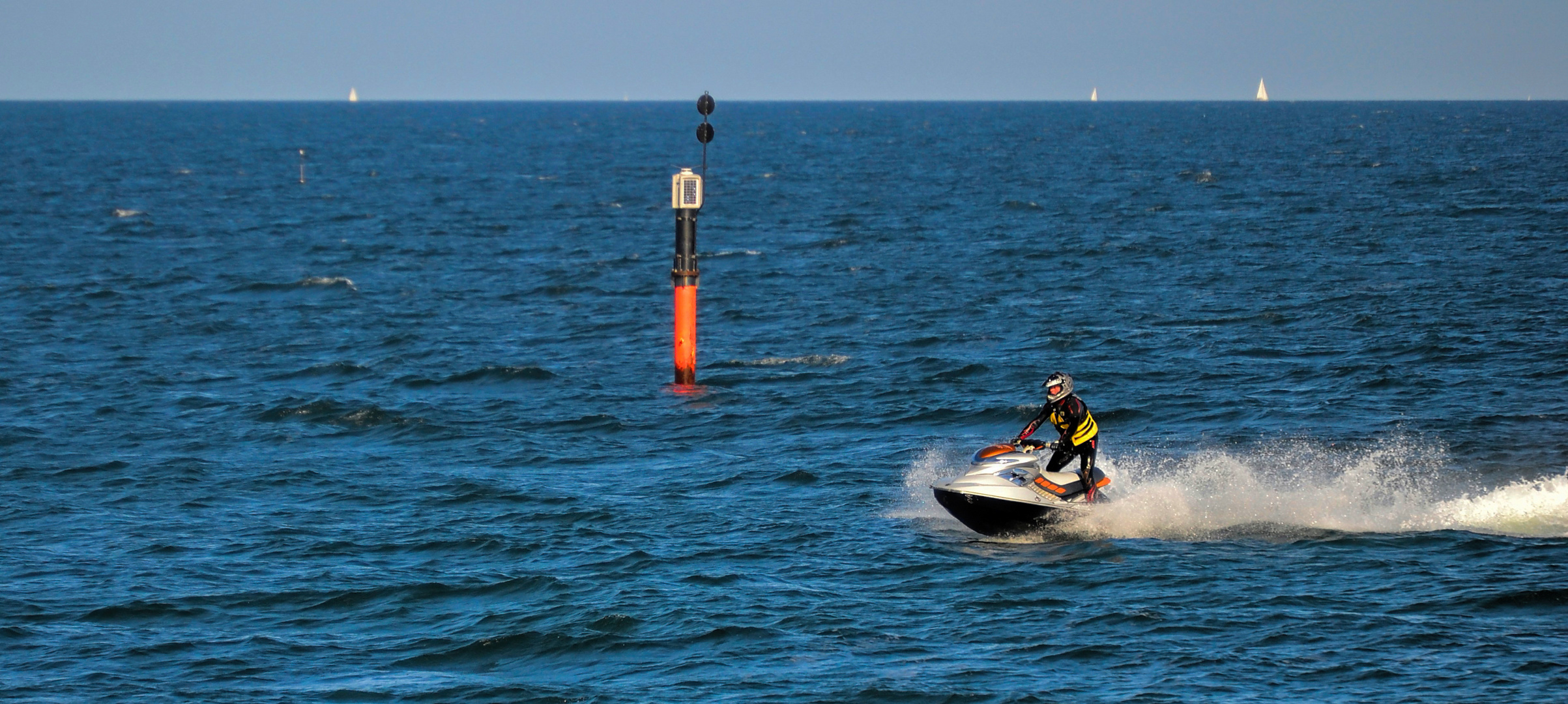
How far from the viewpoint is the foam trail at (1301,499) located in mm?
19203

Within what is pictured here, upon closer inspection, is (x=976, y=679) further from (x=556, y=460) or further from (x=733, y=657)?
(x=556, y=460)

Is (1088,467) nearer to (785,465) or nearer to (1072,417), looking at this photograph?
(1072,417)

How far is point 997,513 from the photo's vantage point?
18719mm

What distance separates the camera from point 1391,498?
2039cm

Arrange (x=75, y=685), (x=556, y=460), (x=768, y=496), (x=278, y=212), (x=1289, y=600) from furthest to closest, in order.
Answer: (x=278, y=212), (x=556, y=460), (x=768, y=496), (x=1289, y=600), (x=75, y=685)

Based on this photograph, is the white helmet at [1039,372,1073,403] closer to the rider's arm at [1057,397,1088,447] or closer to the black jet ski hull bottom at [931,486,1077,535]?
the rider's arm at [1057,397,1088,447]

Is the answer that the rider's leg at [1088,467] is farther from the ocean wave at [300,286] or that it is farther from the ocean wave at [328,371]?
the ocean wave at [300,286]

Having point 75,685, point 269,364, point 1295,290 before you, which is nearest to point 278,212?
point 269,364

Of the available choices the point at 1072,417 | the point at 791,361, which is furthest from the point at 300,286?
the point at 1072,417

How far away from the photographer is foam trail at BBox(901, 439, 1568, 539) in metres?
19.2

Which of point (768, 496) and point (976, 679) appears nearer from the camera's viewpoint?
point (976, 679)

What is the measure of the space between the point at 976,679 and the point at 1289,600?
383 cm

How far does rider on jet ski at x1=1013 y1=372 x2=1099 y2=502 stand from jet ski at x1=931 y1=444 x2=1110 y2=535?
0.66 ft

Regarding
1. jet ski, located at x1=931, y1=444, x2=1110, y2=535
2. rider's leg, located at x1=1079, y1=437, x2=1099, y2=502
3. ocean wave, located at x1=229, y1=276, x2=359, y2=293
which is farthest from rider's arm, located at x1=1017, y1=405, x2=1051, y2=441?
ocean wave, located at x1=229, y1=276, x2=359, y2=293
